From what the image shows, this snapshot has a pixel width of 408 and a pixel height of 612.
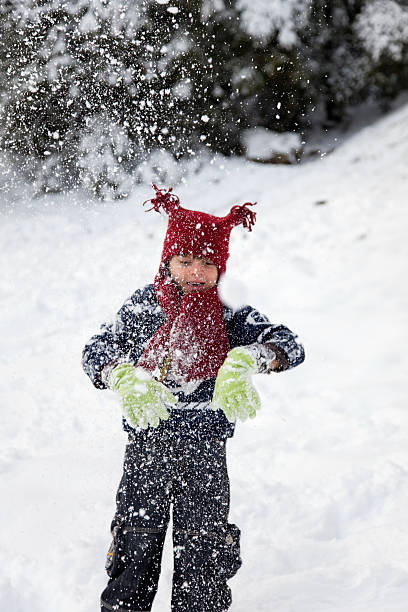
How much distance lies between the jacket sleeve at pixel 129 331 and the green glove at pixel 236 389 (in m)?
0.35

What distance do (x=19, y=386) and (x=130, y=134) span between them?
647cm

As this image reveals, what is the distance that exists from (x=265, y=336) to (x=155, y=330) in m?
0.36

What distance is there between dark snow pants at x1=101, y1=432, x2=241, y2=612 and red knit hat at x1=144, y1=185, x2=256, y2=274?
23.5 inches

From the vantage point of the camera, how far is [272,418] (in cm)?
334

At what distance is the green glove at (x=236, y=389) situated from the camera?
161 cm

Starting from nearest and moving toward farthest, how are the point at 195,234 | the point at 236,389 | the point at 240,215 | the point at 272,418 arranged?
the point at 236,389, the point at 195,234, the point at 240,215, the point at 272,418

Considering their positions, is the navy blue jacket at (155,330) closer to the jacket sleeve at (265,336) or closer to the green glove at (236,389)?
the jacket sleeve at (265,336)

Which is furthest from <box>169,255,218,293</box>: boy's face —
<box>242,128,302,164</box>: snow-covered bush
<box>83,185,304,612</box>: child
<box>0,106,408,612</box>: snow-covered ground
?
<box>242,128,302,164</box>: snow-covered bush

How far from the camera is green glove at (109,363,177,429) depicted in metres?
1.62

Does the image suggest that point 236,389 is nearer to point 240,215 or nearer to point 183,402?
point 183,402

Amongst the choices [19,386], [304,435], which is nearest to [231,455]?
[304,435]

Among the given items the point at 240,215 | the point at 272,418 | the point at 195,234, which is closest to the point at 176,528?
the point at 195,234

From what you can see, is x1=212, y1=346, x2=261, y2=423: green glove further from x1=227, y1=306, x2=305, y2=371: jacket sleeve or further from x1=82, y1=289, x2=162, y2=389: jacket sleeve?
x1=82, y1=289, x2=162, y2=389: jacket sleeve

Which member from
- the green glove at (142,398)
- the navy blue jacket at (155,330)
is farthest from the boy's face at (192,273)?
the green glove at (142,398)
